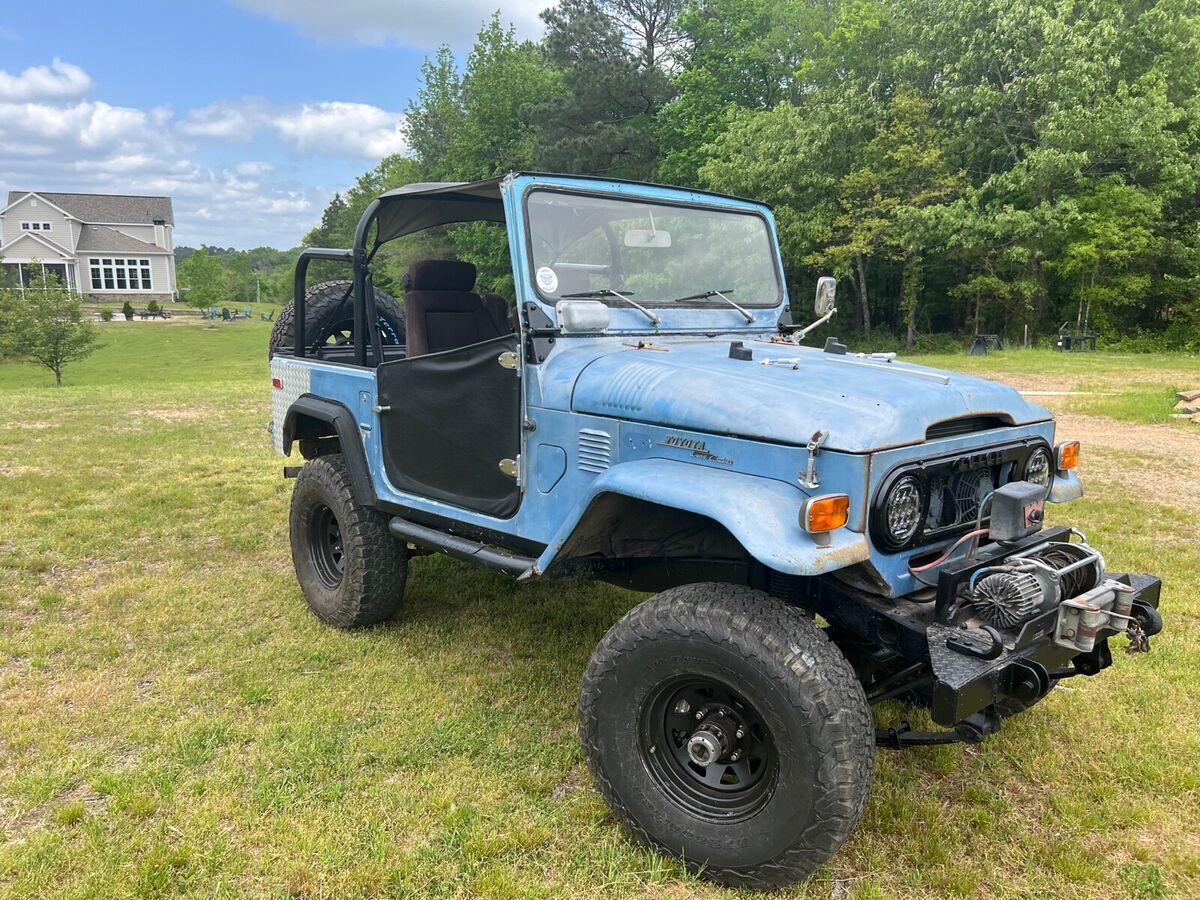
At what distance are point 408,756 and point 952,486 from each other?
7.51 ft

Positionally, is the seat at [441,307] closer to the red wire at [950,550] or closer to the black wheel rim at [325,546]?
the black wheel rim at [325,546]

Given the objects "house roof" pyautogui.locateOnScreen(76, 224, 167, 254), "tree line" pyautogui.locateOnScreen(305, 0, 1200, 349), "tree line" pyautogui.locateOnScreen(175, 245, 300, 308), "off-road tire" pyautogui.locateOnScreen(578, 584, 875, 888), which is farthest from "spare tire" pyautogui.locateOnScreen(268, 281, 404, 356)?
"house roof" pyautogui.locateOnScreen(76, 224, 167, 254)

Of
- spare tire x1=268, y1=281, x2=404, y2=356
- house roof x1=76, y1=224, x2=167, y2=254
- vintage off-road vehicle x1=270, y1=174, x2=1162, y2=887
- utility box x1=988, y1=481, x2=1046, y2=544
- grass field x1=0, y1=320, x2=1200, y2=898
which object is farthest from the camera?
house roof x1=76, y1=224, x2=167, y2=254

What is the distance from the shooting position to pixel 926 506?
2740mm

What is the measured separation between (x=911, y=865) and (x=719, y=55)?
36890mm

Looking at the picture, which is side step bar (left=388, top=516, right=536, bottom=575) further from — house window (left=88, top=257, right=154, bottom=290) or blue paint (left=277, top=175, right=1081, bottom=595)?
house window (left=88, top=257, right=154, bottom=290)

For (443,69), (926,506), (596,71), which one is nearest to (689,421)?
(926,506)

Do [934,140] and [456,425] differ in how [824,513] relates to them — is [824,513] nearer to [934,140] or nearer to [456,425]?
[456,425]

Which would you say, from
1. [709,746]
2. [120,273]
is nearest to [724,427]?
[709,746]

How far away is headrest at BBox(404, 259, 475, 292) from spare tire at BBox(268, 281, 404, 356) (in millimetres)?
925

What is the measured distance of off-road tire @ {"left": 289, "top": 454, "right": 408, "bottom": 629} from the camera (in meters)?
4.26

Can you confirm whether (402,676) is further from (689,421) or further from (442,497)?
(689,421)

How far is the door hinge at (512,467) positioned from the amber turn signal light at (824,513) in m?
1.36

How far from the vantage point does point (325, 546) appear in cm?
480
